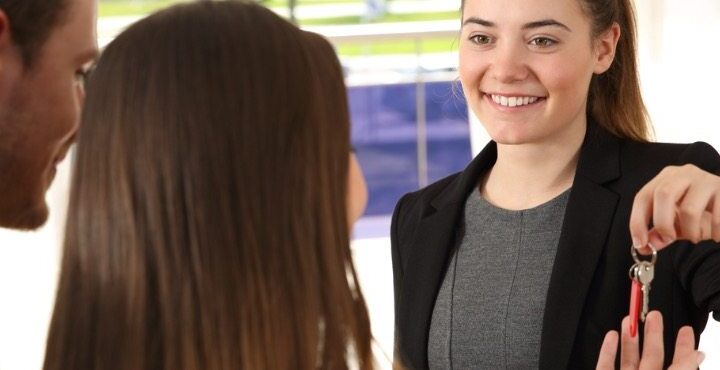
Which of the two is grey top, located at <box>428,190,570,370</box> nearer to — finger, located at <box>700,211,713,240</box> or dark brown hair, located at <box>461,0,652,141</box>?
dark brown hair, located at <box>461,0,652,141</box>

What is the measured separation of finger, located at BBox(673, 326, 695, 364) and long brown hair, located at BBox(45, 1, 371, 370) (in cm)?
70

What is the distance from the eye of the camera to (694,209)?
66.4 inches

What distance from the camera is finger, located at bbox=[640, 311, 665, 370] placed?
165cm

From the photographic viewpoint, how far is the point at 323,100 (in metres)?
1.19

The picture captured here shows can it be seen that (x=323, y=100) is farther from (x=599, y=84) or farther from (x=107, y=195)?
(x=599, y=84)

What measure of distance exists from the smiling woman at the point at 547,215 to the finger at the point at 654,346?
271 millimetres

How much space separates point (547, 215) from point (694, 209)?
19.4 inches

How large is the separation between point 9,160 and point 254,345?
17.2 inches

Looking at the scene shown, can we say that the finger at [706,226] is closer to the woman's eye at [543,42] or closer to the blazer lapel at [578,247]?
the blazer lapel at [578,247]

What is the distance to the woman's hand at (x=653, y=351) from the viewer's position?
1.63 meters

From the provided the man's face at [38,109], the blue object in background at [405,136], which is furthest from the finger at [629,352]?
the blue object in background at [405,136]

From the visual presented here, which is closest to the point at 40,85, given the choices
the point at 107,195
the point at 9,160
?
the point at 9,160

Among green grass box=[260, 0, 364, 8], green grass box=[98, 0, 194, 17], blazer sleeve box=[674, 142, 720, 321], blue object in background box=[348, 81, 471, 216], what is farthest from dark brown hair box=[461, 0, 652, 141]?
blue object in background box=[348, 81, 471, 216]

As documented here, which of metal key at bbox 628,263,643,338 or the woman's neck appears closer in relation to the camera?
metal key at bbox 628,263,643,338
